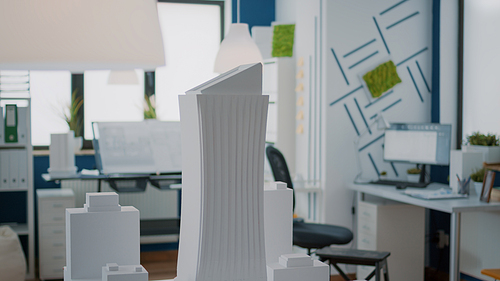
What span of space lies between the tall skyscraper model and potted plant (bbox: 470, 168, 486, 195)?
2.62 metres

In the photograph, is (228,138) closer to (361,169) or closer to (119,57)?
(119,57)

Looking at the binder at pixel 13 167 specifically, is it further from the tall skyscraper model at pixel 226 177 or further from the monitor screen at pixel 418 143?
the tall skyscraper model at pixel 226 177

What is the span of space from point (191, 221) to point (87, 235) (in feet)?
0.84

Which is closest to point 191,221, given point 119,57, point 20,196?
point 119,57

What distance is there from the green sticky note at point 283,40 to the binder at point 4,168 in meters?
2.42

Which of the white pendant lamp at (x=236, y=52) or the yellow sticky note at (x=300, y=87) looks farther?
the yellow sticky note at (x=300, y=87)

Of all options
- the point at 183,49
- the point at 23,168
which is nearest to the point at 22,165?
the point at 23,168

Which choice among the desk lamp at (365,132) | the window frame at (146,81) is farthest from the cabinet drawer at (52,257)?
the desk lamp at (365,132)

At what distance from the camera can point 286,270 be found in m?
1.25

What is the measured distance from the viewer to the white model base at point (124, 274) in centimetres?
115

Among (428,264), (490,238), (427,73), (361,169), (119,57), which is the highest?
(427,73)

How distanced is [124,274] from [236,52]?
1.88 meters

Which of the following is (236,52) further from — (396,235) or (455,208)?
(396,235)

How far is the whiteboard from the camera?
4.52 m
